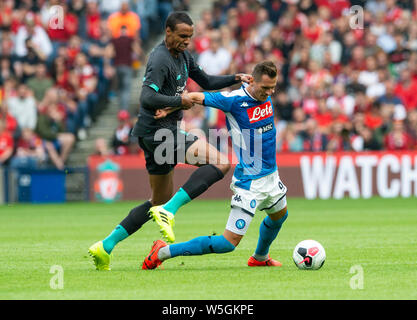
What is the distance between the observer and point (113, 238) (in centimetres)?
898

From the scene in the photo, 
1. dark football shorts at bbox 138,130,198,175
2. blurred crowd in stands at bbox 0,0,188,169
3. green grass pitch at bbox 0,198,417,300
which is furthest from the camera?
blurred crowd in stands at bbox 0,0,188,169

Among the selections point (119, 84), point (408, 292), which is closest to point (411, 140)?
point (119, 84)

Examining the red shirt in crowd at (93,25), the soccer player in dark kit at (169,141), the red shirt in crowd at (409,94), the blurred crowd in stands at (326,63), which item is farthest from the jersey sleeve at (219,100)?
the red shirt in crowd at (93,25)

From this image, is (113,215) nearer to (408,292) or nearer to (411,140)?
(411,140)

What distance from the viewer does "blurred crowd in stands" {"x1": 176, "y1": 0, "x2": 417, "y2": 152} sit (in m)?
20.7

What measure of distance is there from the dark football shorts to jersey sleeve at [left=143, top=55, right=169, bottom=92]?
526mm

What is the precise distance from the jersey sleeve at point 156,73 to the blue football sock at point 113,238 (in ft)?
4.80

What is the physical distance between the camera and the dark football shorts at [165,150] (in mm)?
8727

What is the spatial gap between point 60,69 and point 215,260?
13538 millimetres

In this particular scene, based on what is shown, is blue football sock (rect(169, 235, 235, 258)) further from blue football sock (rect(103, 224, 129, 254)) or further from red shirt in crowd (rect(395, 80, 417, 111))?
red shirt in crowd (rect(395, 80, 417, 111))

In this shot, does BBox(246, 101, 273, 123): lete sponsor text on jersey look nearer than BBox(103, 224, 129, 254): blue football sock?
Yes

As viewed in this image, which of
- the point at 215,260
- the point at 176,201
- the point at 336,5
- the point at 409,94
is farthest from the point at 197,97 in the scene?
the point at 336,5

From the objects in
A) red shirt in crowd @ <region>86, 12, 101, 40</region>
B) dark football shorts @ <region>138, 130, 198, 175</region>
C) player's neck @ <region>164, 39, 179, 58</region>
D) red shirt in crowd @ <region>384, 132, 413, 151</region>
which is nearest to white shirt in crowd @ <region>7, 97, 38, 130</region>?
red shirt in crowd @ <region>86, 12, 101, 40</region>

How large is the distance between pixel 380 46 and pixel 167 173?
567 inches
